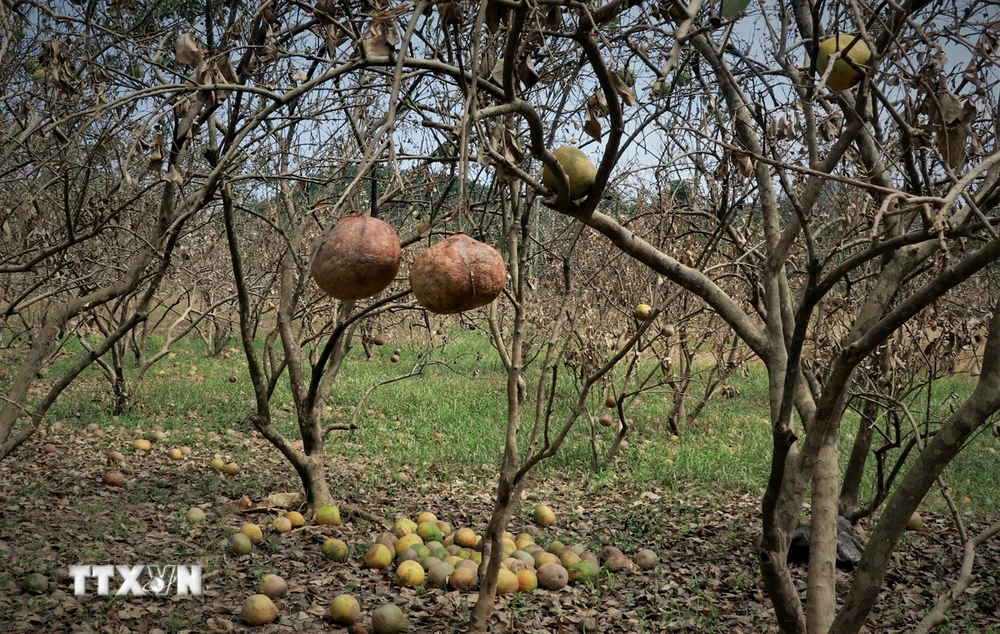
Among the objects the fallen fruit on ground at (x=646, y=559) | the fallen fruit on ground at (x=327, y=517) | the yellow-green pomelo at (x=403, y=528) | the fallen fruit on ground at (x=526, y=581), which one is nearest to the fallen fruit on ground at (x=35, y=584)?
the fallen fruit on ground at (x=327, y=517)

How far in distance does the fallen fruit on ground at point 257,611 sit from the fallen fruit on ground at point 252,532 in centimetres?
103

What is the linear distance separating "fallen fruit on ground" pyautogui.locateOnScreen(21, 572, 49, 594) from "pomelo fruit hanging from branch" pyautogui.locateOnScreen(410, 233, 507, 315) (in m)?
3.46

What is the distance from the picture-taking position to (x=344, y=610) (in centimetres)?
368

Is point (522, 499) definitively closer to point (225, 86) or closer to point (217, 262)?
point (225, 86)

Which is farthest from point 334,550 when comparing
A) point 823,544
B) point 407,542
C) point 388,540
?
point 823,544

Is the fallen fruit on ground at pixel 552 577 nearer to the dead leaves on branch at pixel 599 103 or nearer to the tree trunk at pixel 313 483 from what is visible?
the tree trunk at pixel 313 483

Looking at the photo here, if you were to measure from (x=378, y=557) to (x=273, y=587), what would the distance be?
68cm

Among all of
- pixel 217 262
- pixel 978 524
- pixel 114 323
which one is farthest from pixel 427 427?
pixel 217 262

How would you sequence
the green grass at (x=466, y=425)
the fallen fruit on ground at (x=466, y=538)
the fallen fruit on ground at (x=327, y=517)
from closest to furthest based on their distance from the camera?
the fallen fruit on ground at (x=466, y=538)
the fallen fruit on ground at (x=327, y=517)
the green grass at (x=466, y=425)

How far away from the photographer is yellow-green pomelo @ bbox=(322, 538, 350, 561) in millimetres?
4469

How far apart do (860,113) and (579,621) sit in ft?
9.08

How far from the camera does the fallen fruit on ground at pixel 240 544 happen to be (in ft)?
14.6

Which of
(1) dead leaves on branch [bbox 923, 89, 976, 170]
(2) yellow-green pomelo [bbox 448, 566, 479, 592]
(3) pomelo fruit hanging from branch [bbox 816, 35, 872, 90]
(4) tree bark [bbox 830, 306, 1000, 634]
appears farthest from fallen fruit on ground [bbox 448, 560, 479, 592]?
(1) dead leaves on branch [bbox 923, 89, 976, 170]

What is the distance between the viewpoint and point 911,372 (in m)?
6.31
